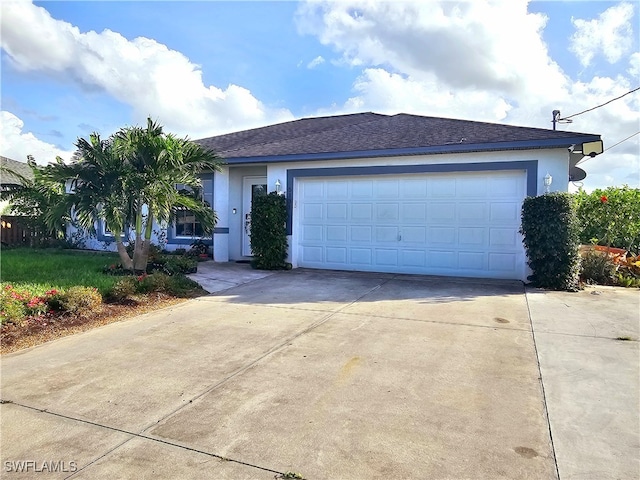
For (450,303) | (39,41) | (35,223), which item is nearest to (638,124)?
(450,303)

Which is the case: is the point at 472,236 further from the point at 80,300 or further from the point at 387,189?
the point at 80,300

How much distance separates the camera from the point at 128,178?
7.89 meters

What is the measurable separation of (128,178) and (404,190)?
20.1 feet

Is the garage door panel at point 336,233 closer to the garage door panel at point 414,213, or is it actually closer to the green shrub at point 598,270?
the garage door panel at point 414,213

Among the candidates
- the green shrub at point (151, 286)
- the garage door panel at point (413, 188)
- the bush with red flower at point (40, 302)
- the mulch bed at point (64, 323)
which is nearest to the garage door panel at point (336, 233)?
the garage door panel at point (413, 188)

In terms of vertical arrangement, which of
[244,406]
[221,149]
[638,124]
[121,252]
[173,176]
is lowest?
[244,406]

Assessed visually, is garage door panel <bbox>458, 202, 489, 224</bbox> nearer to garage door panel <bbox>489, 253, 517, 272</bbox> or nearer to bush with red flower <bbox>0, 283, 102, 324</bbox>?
garage door panel <bbox>489, 253, 517, 272</bbox>

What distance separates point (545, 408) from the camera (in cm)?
320

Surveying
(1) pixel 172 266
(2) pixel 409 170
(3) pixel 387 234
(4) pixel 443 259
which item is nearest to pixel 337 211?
(3) pixel 387 234

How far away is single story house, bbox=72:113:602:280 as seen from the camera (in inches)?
351

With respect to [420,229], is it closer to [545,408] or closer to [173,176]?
[173,176]

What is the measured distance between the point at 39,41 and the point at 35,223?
22.6 feet

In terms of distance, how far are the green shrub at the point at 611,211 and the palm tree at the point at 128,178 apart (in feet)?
28.4

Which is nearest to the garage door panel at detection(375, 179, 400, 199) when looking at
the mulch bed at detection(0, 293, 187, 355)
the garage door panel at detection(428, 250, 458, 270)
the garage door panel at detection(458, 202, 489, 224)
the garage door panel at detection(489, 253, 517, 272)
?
the garage door panel at detection(458, 202, 489, 224)
